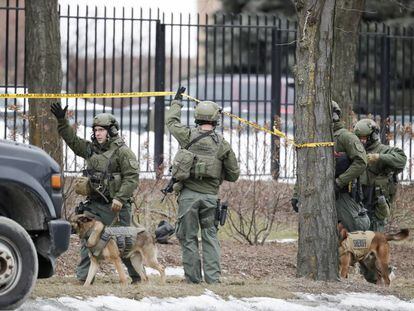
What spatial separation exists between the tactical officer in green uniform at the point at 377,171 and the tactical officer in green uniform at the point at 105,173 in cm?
275

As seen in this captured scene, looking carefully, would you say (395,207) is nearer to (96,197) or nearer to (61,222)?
(96,197)

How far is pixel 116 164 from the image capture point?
10953 mm

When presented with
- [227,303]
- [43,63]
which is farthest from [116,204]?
[43,63]

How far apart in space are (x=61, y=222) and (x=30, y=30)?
5.35 metres

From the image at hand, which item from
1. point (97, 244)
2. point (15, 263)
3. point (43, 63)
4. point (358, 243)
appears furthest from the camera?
point (43, 63)

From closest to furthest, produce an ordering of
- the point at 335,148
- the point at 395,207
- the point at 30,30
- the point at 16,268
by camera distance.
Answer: the point at 16,268 < the point at 335,148 < the point at 30,30 < the point at 395,207

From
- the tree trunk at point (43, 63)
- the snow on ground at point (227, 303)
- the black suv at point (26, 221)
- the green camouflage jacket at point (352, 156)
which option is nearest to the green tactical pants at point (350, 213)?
the green camouflage jacket at point (352, 156)

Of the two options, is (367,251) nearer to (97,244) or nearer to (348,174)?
(348,174)

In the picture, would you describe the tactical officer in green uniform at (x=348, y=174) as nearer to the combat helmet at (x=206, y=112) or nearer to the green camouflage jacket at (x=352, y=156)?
the green camouflage jacket at (x=352, y=156)

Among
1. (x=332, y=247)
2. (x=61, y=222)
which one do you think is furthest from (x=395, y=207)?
(x=61, y=222)

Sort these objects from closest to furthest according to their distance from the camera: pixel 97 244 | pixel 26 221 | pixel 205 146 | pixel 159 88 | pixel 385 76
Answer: pixel 26 221
pixel 97 244
pixel 205 146
pixel 159 88
pixel 385 76

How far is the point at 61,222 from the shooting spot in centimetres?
852

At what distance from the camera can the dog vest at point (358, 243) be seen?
38.0 ft

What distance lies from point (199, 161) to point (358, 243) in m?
1.97
